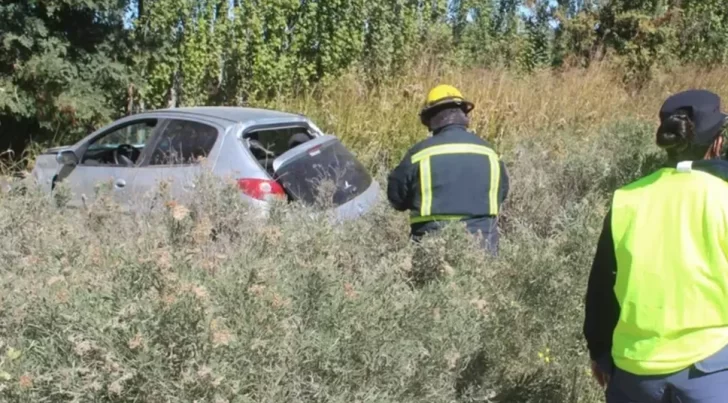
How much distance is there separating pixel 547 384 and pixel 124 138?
17.3ft

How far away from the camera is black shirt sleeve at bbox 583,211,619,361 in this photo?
279 cm

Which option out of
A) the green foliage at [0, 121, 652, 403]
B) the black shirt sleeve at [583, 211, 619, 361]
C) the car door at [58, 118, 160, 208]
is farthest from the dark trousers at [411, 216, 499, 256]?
the car door at [58, 118, 160, 208]

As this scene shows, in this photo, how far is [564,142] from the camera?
9094 millimetres

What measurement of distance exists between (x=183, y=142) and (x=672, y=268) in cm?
550

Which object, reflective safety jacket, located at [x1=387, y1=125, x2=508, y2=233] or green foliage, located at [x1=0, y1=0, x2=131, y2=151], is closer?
reflective safety jacket, located at [x1=387, y1=125, x2=508, y2=233]

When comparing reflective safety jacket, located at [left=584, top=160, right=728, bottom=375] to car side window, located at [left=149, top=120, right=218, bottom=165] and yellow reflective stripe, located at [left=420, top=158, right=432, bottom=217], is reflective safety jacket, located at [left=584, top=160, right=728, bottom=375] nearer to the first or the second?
yellow reflective stripe, located at [left=420, top=158, right=432, bottom=217]

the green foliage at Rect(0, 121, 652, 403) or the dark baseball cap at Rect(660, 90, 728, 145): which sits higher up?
the dark baseball cap at Rect(660, 90, 728, 145)

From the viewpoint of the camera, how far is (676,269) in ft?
8.30

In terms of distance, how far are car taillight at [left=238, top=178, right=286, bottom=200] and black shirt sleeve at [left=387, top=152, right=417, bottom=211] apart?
70.8 inches

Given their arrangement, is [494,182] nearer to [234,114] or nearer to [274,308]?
[274,308]

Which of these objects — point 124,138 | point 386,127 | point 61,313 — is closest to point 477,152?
point 61,313

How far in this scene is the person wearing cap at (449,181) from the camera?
15.4 ft

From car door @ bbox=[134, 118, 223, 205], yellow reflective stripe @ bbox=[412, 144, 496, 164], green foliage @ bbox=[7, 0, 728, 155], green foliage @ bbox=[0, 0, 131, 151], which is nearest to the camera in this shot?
yellow reflective stripe @ bbox=[412, 144, 496, 164]

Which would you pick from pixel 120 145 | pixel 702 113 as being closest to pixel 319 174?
pixel 120 145
